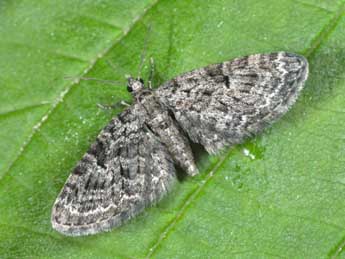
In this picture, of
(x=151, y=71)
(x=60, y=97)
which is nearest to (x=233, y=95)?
(x=151, y=71)

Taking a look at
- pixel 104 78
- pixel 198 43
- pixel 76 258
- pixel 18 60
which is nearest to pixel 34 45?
pixel 18 60

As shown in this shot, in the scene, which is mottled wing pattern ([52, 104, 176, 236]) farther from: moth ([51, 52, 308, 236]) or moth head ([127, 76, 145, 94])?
moth head ([127, 76, 145, 94])

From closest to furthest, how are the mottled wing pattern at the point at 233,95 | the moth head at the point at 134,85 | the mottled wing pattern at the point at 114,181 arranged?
1. the mottled wing pattern at the point at 233,95
2. the mottled wing pattern at the point at 114,181
3. the moth head at the point at 134,85

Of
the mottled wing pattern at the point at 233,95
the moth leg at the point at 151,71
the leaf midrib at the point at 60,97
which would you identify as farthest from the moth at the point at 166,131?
the leaf midrib at the point at 60,97

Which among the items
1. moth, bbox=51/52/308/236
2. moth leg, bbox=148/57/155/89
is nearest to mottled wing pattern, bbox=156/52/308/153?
moth, bbox=51/52/308/236

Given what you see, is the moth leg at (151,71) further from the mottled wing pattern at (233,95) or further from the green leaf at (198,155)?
the mottled wing pattern at (233,95)

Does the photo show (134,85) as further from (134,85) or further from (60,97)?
(60,97)
